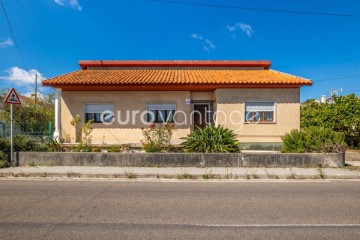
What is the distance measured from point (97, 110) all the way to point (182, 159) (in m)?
7.45

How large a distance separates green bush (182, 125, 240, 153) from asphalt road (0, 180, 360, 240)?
2.96 meters

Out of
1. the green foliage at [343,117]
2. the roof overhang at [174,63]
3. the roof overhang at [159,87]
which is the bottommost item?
the green foliage at [343,117]

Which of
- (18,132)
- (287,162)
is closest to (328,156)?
(287,162)

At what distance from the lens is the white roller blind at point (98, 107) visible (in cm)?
1472

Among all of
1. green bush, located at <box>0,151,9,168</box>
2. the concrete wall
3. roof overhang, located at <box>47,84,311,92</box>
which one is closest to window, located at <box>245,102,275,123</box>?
roof overhang, located at <box>47,84,311,92</box>

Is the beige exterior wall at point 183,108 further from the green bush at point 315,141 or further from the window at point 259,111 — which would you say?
the green bush at point 315,141

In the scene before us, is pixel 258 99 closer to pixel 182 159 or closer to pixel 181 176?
pixel 182 159

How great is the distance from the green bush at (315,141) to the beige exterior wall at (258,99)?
3356 mm

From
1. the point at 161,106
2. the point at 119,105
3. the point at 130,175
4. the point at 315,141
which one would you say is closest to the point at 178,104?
the point at 161,106

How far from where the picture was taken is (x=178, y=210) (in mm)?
5008

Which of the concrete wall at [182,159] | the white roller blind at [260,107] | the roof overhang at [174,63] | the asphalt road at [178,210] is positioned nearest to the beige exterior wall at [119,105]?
the white roller blind at [260,107]

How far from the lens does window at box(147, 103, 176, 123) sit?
14.8 meters

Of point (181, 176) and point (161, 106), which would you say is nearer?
point (181, 176)

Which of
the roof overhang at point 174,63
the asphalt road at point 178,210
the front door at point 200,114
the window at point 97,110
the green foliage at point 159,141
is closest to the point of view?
the asphalt road at point 178,210
